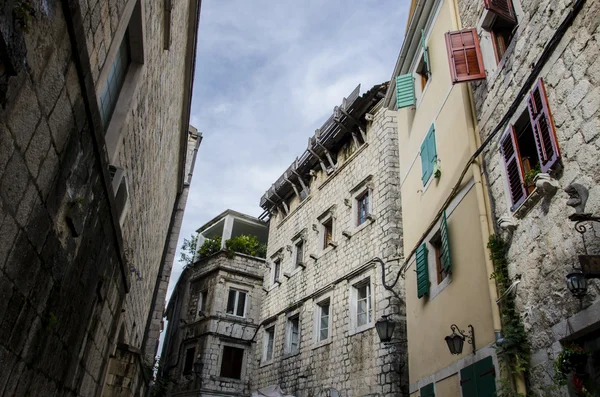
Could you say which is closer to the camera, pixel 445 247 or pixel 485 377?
pixel 485 377

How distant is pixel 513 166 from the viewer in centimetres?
568

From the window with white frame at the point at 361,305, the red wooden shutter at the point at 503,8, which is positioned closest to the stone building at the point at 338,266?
the window with white frame at the point at 361,305

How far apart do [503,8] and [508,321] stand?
4.24m

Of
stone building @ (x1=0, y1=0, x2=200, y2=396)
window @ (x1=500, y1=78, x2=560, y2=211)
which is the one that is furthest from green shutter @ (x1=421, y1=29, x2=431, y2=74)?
stone building @ (x1=0, y1=0, x2=200, y2=396)

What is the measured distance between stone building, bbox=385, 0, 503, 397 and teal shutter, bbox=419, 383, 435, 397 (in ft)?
0.06

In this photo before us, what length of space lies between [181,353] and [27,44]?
21.0 meters

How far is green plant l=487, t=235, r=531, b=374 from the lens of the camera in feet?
16.4

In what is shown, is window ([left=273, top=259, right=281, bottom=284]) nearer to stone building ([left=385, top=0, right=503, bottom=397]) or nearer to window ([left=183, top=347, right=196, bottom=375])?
window ([left=183, top=347, right=196, bottom=375])

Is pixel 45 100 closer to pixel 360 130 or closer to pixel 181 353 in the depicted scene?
pixel 360 130

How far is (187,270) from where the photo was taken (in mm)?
23828

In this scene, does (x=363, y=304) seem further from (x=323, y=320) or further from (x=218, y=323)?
(x=218, y=323)

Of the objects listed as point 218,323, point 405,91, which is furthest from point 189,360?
point 405,91

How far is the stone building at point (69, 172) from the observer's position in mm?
2221

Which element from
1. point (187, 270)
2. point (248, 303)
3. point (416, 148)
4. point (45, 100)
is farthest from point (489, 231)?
point (187, 270)
